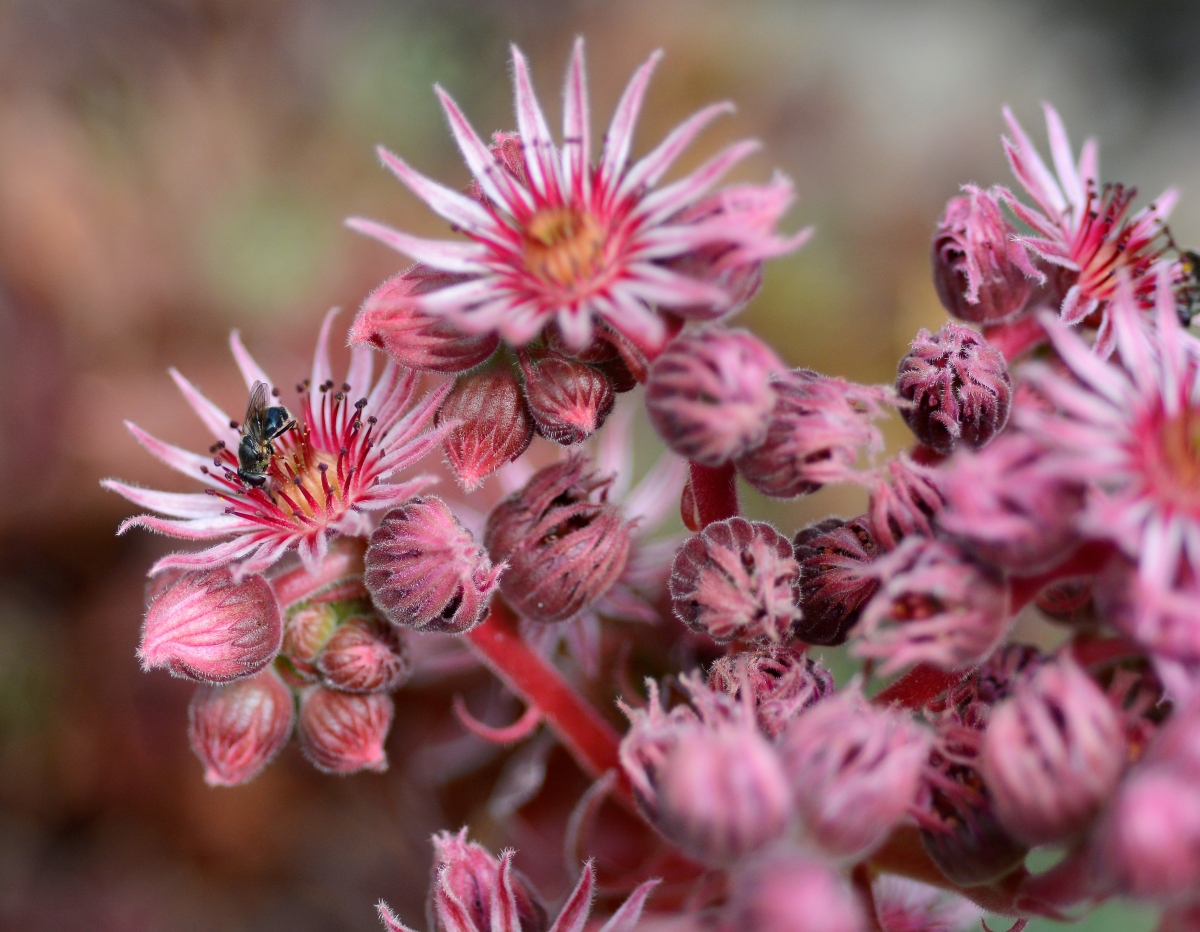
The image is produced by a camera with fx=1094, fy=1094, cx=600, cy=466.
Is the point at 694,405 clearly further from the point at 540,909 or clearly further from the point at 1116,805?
the point at 540,909

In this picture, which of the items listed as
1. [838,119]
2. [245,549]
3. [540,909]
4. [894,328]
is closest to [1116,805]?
→ [540,909]

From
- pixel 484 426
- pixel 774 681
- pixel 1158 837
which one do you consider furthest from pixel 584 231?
pixel 1158 837

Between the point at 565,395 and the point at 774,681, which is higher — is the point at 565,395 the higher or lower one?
the higher one

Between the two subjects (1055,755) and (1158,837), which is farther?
(1055,755)

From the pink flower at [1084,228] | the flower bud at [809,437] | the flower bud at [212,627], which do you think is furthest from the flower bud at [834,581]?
the flower bud at [212,627]

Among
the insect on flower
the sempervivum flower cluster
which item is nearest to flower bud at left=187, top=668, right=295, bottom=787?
the sempervivum flower cluster

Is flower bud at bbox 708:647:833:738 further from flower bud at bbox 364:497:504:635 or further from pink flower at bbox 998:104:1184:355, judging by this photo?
pink flower at bbox 998:104:1184:355

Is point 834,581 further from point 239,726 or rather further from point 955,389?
point 239,726
